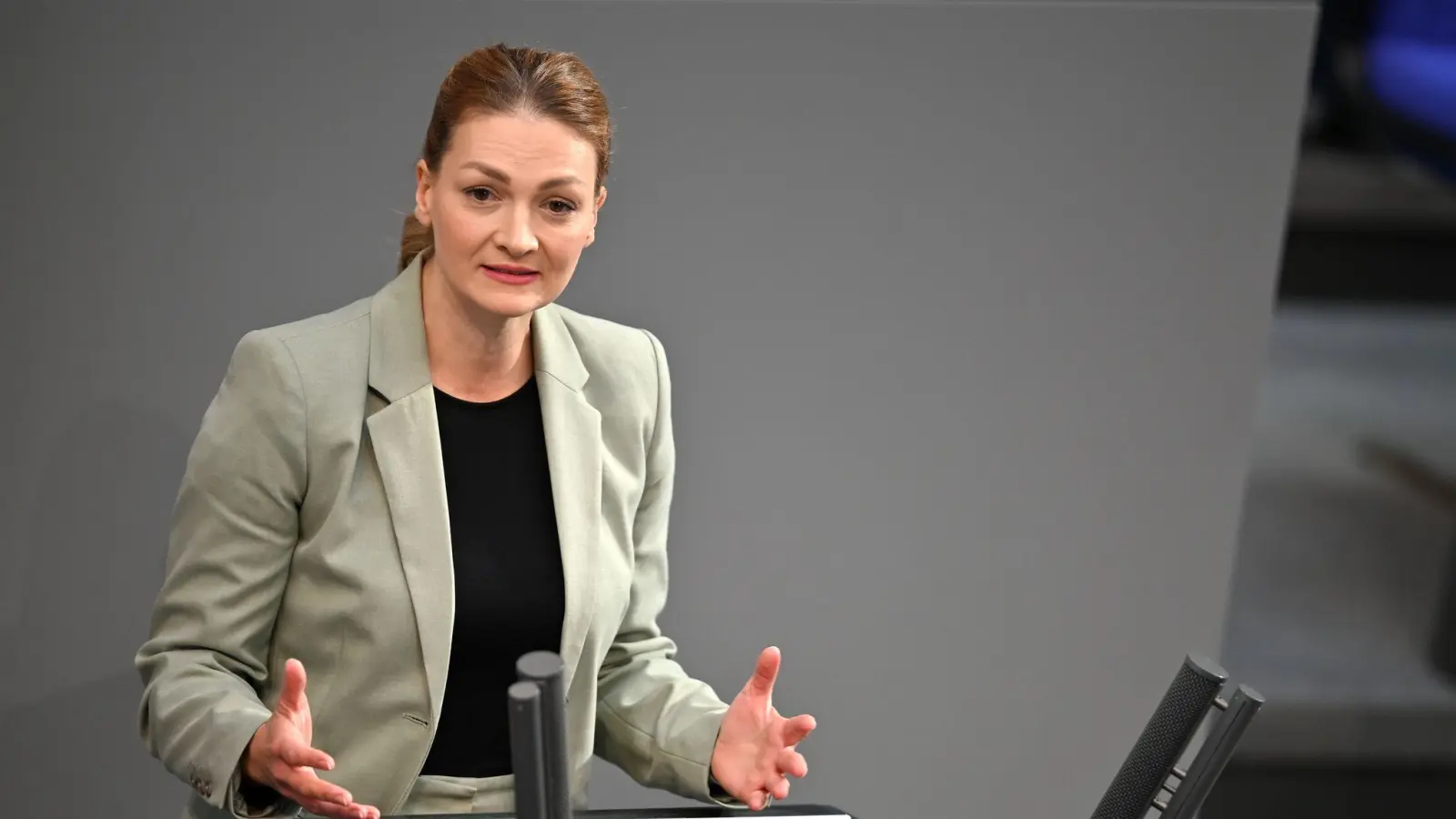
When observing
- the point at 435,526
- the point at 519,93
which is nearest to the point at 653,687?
the point at 435,526

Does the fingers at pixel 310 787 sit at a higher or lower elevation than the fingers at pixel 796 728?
lower

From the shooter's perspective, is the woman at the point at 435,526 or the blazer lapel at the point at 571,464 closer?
the woman at the point at 435,526

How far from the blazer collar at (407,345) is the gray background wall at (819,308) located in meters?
0.42

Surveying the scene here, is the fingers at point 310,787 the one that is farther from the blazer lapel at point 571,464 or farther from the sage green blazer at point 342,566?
the blazer lapel at point 571,464

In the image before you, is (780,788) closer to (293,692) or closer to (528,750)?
(293,692)

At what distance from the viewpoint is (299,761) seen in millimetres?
1381

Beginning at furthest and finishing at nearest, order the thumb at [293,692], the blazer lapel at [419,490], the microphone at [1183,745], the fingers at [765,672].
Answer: the blazer lapel at [419,490] → the fingers at [765,672] → the thumb at [293,692] → the microphone at [1183,745]

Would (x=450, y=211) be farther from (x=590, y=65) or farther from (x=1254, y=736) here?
(x=1254, y=736)

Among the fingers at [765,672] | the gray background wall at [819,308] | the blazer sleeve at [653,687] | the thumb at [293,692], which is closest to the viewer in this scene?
the thumb at [293,692]

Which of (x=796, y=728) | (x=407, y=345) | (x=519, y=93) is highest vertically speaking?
(x=519, y=93)

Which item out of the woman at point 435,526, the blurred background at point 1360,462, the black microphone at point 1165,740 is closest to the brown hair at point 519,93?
the woman at point 435,526

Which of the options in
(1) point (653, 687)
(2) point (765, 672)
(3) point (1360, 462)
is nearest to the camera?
(2) point (765, 672)

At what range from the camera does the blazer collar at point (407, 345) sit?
1.66 metres

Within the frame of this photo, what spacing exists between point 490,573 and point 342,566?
16 cm
